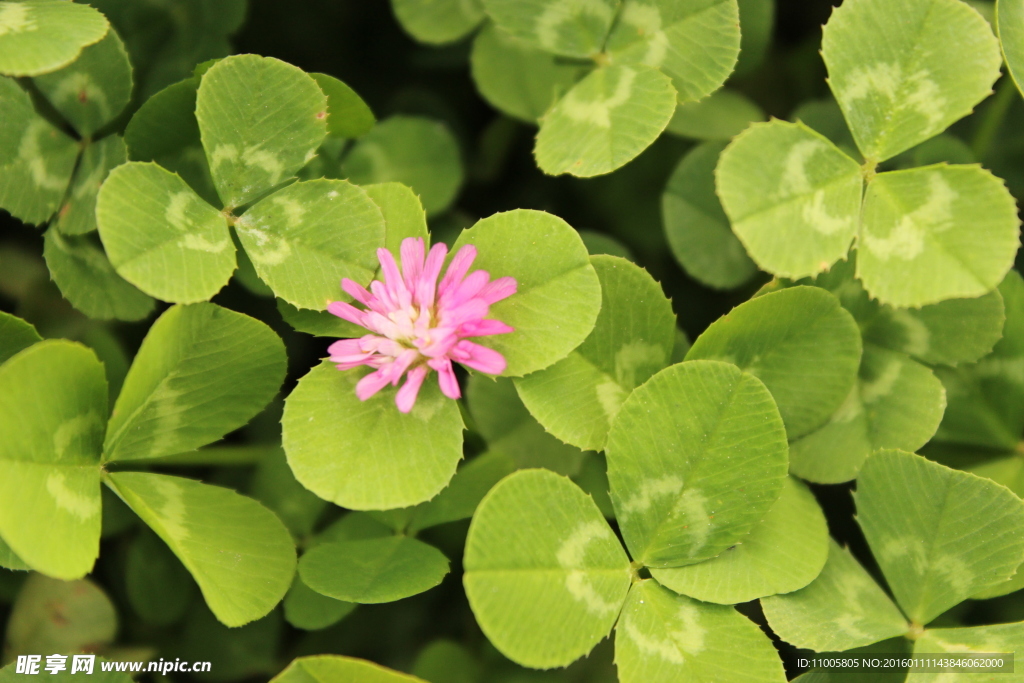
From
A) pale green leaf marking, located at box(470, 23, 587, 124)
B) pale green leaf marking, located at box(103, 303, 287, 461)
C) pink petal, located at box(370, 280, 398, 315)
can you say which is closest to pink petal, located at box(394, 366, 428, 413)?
pink petal, located at box(370, 280, 398, 315)

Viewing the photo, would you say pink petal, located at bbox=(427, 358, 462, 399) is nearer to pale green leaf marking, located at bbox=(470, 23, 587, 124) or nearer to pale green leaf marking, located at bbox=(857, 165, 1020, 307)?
pale green leaf marking, located at bbox=(857, 165, 1020, 307)

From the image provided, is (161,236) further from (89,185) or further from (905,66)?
(905,66)

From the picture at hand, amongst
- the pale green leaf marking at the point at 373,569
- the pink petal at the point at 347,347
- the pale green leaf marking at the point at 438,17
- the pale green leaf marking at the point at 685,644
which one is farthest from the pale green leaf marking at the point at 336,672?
the pale green leaf marking at the point at 438,17

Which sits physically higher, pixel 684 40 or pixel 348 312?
pixel 684 40

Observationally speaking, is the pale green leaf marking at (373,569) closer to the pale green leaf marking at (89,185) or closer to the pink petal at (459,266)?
the pink petal at (459,266)

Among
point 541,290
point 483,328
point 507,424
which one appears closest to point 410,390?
point 483,328
